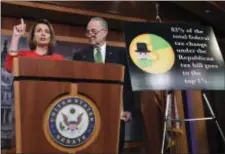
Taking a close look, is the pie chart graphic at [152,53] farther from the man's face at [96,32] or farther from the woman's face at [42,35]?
the woman's face at [42,35]

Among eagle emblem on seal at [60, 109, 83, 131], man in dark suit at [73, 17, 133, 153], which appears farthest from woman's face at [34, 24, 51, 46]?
eagle emblem on seal at [60, 109, 83, 131]

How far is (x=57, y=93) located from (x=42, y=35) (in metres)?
0.65

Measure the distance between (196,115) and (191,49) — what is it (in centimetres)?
164

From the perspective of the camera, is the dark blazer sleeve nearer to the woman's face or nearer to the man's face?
the man's face

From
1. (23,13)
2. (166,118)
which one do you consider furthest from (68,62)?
(23,13)

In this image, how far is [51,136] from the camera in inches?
50.0

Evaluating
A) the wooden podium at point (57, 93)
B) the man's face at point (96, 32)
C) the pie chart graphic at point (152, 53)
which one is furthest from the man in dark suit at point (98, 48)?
the wooden podium at point (57, 93)

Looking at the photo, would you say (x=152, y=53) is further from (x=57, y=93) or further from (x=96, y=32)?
(x=57, y=93)

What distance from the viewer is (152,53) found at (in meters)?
2.28

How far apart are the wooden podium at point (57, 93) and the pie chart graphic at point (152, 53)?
0.82 m

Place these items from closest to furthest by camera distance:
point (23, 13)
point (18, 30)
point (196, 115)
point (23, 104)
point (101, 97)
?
point (23, 104)
point (101, 97)
point (18, 30)
point (23, 13)
point (196, 115)

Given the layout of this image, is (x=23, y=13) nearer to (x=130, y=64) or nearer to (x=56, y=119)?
(x=130, y=64)

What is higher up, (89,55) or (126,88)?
(89,55)

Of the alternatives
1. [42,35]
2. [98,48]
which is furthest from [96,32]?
[42,35]
